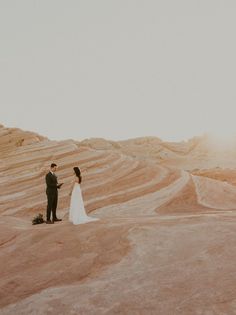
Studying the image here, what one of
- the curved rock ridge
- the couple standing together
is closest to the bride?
the couple standing together

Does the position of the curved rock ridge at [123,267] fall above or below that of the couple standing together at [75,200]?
below

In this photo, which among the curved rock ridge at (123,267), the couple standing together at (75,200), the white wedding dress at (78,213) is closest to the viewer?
the curved rock ridge at (123,267)

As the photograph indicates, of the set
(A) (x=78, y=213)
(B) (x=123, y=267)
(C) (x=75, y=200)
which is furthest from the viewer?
(C) (x=75, y=200)

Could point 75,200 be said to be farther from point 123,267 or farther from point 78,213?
point 123,267

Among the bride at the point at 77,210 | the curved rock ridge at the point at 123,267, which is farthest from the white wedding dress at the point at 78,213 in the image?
the curved rock ridge at the point at 123,267

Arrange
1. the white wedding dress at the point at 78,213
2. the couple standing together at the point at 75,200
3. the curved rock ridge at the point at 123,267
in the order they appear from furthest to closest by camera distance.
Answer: the couple standing together at the point at 75,200 → the white wedding dress at the point at 78,213 → the curved rock ridge at the point at 123,267

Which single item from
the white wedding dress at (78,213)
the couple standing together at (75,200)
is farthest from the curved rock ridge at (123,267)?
the couple standing together at (75,200)

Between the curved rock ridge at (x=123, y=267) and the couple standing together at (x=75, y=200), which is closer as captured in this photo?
the curved rock ridge at (x=123, y=267)

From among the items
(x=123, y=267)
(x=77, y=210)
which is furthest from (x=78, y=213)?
(x=123, y=267)

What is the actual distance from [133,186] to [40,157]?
475 inches

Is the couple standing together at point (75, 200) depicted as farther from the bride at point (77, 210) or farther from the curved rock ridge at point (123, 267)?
the curved rock ridge at point (123, 267)

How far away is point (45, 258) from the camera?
35.1 feet

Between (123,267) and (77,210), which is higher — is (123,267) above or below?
below

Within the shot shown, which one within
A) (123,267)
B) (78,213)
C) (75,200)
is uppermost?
(75,200)
